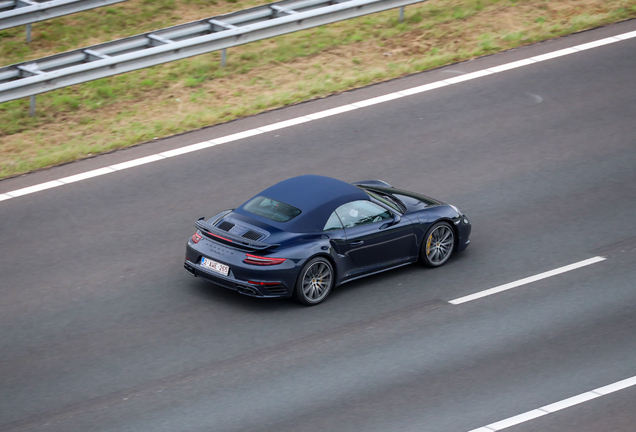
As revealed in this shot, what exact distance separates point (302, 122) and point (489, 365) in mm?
7510

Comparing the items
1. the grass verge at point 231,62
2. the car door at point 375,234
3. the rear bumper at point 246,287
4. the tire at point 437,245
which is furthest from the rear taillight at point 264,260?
the grass verge at point 231,62

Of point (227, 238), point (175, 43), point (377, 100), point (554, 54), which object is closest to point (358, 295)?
point (227, 238)

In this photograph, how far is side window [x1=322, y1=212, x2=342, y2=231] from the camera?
11.3 m

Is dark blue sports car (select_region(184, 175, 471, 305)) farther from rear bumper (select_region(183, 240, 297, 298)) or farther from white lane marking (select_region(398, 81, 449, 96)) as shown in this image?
white lane marking (select_region(398, 81, 449, 96))

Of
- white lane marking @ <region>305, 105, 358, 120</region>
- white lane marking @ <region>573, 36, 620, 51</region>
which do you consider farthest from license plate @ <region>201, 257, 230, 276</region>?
white lane marking @ <region>573, 36, 620, 51</region>

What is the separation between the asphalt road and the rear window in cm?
107

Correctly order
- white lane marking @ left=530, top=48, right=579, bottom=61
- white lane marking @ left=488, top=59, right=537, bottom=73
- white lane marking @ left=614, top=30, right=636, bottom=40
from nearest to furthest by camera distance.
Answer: white lane marking @ left=488, top=59, right=537, bottom=73, white lane marking @ left=530, top=48, right=579, bottom=61, white lane marking @ left=614, top=30, right=636, bottom=40

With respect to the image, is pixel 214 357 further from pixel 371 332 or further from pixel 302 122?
pixel 302 122

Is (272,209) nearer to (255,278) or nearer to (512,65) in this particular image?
(255,278)

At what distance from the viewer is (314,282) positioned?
1116 cm

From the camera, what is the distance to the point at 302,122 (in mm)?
16328

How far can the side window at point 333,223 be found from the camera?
37.1ft

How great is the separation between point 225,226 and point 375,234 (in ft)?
6.19

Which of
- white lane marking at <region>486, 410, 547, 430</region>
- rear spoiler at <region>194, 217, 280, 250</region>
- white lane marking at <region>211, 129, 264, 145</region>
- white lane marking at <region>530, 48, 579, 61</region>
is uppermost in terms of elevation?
white lane marking at <region>530, 48, 579, 61</region>
